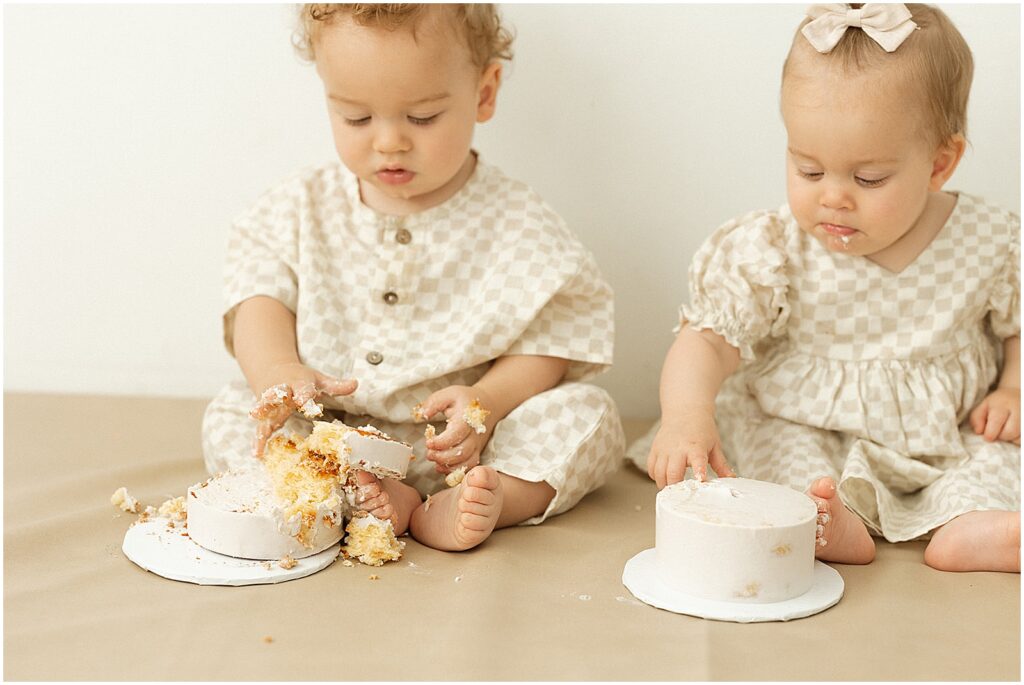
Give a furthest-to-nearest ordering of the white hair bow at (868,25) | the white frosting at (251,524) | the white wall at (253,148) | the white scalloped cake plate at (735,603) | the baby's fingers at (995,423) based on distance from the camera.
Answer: the white wall at (253,148)
the baby's fingers at (995,423)
the white hair bow at (868,25)
the white frosting at (251,524)
the white scalloped cake plate at (735,603)

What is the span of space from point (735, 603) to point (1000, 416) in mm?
551

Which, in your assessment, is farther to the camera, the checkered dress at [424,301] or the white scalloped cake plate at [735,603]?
the checkered dress at [424,301]

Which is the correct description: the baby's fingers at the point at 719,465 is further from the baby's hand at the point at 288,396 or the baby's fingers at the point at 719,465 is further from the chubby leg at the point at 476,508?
the baby's hand at the point at 288,396

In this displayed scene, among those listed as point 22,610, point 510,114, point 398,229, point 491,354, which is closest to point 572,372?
point 491,354

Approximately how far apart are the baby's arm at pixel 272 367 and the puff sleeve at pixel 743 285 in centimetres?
47

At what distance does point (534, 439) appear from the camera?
1447mm

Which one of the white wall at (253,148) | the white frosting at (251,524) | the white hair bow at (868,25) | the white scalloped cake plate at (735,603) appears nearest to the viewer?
the white scalloped cake plate at (735,603)

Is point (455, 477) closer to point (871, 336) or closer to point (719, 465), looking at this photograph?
point (719, 465)

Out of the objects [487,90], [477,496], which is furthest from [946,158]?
[477,496]

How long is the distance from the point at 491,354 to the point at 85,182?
32.3 inches

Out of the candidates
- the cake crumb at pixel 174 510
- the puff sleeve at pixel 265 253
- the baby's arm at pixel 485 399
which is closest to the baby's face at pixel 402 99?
the puff sleeve at pixel 265 253

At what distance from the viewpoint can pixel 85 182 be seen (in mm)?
1910

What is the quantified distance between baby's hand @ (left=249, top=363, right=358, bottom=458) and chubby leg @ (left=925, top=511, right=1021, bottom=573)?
2.28 feet

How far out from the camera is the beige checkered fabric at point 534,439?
142 cm
